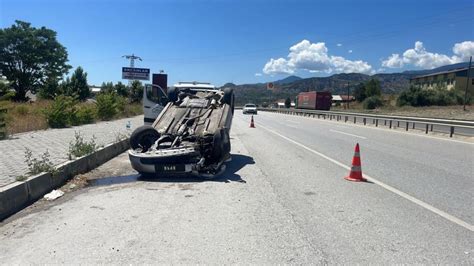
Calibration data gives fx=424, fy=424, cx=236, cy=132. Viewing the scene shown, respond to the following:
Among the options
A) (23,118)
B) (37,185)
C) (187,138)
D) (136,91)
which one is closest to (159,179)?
(187,138)

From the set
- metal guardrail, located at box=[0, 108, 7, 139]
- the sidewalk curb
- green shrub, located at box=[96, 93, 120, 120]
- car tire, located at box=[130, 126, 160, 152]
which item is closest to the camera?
the sidewalk curb

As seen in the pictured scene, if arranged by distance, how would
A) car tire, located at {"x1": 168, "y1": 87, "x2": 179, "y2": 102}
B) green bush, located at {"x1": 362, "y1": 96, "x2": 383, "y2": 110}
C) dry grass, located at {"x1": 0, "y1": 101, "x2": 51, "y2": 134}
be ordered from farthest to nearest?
green bush, located at {"x1": 362, "y1": 96, "x2": 383, "y2": 110}
dry grass, located at {"x1": 0, "y1": 101, "x2": 51, "y2": 134}
car tire, located at {"x1": 168, "y1": 87, "x2": 179, "y2": 102}

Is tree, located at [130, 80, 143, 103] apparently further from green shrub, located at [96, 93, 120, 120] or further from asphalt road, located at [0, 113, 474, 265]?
asphalt road, located at [0, 113, 474, 265]

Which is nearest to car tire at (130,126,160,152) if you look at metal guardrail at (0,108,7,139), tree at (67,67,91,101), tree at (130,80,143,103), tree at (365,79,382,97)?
metal guardrail at (0,108,7,139)

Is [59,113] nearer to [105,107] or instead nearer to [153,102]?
[153,102]

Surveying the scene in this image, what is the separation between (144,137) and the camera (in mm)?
10203

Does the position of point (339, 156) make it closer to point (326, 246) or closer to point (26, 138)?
point (326, 246)

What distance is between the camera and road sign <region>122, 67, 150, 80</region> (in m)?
48.5

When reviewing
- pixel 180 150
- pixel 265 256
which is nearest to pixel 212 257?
pixel 265 256

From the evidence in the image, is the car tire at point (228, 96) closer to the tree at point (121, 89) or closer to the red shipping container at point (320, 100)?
the tree at point (121, 89)

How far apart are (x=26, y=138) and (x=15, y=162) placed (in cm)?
543

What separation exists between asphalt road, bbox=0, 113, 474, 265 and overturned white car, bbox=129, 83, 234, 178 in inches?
14.6

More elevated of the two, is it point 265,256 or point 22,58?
point 22,58

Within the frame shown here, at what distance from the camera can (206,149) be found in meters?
9.47
